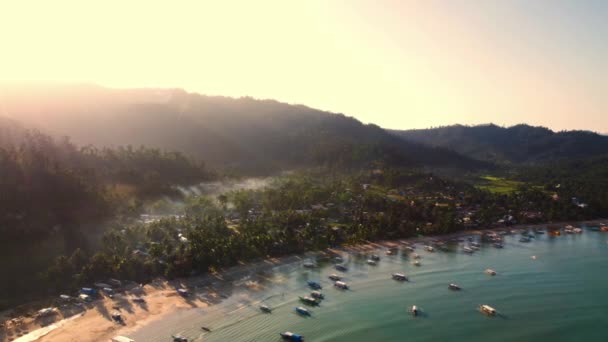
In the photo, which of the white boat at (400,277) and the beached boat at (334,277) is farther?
the white boat at (400,277)

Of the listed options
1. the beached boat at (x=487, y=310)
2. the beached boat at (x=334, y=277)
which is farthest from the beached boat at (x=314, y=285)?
the beached boat at (x=487, y=310)

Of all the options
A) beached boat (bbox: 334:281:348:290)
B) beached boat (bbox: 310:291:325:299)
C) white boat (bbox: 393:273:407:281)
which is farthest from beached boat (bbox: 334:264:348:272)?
beached boat (bbox: 310:291:325:299)

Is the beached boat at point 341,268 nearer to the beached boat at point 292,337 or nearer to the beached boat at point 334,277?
the beached boat at point 334,277

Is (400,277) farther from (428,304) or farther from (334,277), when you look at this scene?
(334,277)

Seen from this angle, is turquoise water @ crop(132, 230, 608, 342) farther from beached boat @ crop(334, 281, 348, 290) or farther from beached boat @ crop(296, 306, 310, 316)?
beached boat @ crop(334, 281, 348, 290)

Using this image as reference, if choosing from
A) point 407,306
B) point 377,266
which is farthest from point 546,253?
point 407,306

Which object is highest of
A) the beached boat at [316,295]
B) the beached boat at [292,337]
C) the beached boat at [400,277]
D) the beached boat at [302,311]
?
the beached boat at [400,277]

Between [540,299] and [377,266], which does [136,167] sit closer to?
[377,266]
